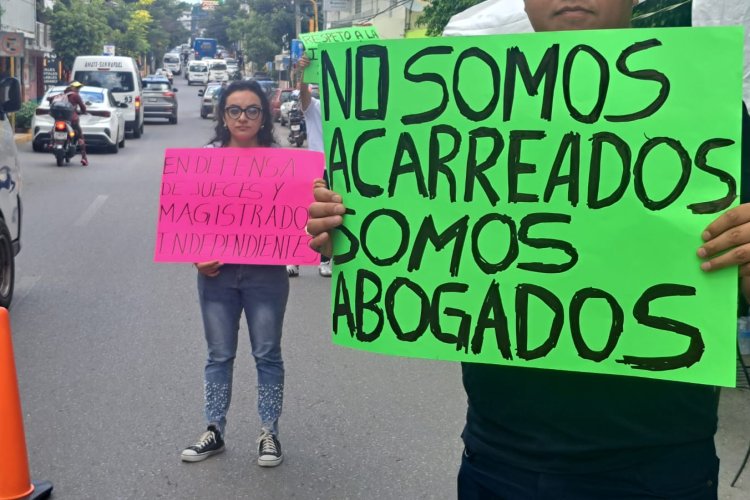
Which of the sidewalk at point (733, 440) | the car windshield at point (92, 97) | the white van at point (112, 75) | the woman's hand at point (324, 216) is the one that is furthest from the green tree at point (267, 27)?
the woman's hand at point (324, 216)

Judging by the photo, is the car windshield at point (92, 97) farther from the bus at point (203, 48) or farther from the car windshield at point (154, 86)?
the bus at point (203, 48)

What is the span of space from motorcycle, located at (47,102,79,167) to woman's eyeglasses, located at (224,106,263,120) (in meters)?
16.7

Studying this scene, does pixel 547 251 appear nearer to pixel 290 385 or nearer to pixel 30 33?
pixel 290 385

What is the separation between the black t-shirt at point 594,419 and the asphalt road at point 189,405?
2.59 m

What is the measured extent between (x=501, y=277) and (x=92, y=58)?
28.0m

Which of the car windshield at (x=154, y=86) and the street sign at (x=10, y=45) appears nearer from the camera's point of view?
the street sign at (x=10, y=45)

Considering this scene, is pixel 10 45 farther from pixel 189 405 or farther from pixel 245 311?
pixel 245 311

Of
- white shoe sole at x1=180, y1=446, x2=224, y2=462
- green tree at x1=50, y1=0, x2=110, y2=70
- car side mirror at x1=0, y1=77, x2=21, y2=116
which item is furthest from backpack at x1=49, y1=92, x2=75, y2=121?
green tree at x1=50, y1=0, x2=110, y2=70

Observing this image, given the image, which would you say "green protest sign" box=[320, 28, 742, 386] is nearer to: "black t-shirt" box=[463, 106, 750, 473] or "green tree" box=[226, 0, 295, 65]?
"black t-shirt" box=[463, 106, 750, 473]

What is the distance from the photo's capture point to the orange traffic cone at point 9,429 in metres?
4.21

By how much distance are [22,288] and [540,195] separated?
316 inches

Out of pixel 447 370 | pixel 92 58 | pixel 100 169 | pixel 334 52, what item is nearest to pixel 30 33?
pixel 92 58

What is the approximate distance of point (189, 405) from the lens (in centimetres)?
592

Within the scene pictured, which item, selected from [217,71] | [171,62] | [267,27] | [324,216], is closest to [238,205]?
[324,216]
